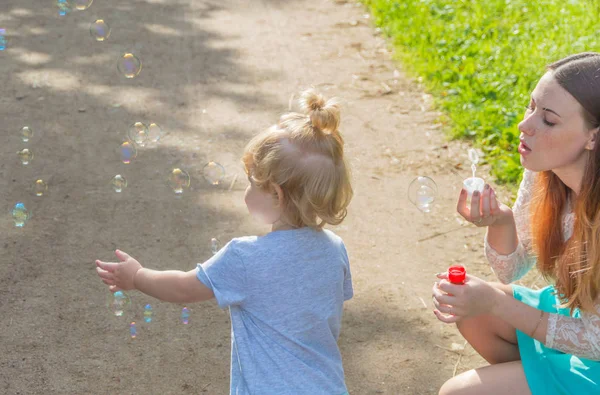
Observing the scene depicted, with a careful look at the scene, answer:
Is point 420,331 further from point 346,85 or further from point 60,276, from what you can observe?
point 346,85

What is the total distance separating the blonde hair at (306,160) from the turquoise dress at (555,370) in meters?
0.75

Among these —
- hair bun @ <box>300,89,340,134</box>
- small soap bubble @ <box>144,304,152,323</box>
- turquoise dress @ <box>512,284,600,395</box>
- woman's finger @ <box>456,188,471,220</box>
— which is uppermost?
hair bun @ <box>300,89,340,134</box>

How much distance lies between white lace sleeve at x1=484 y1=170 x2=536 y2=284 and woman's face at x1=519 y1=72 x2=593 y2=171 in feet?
1.03

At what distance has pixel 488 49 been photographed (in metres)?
5.67

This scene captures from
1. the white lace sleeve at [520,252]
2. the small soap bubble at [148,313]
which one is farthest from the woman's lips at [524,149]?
the small soap bubble at [148,313]

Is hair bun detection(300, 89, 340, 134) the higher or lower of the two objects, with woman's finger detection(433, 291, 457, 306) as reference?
higher

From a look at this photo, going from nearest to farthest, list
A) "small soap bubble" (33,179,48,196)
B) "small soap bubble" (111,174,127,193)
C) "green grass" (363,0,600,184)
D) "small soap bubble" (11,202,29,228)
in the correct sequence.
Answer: "small soap bubble" (11,202,29,228), "small soap bubble" (111,174,127,193), "small soap bubble" (33,179,48,196), "green grass" (363,0,600,184)

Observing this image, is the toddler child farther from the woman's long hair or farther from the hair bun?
the woman's long hair

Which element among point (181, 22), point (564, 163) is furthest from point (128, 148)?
point (181, 22)

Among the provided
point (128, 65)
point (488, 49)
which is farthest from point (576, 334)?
point (488, 49)

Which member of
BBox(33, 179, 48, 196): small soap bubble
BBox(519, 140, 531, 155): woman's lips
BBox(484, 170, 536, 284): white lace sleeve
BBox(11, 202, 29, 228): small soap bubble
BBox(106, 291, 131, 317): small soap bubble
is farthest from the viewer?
BBox(33, 179, 48, 196): small soap bubble

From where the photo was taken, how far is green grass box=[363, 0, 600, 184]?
16.2 ft

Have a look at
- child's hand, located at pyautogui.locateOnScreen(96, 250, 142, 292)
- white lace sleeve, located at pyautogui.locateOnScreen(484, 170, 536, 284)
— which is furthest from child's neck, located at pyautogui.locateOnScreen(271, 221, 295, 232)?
white lace sleeve, located at pyautogui.locateOnScreen(484, 170, 536, 284)

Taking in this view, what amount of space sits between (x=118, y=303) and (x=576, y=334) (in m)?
1.61
